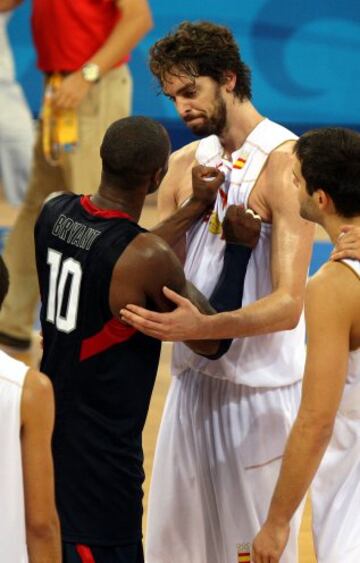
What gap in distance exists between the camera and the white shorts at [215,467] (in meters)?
4.23

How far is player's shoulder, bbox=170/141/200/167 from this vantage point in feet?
14.3

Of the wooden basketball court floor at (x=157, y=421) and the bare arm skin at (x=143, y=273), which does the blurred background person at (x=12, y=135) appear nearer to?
the wooden basketball court floor at (x=157, y=421)

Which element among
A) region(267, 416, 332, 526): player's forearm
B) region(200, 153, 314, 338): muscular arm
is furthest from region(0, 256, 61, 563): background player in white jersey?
region(200, 153, 314, 338): muscular arm

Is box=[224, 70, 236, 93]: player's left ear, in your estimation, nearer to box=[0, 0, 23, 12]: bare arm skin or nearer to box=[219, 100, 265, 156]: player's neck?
box=[219, 100, 265, 156]: player's neck

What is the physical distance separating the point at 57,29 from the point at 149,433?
2440 millimetres

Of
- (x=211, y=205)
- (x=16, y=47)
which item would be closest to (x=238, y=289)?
(x=211, y=205)

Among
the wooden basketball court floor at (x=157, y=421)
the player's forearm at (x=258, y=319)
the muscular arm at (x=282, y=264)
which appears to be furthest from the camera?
the wooden basketball court floor at (x=157, y=421)

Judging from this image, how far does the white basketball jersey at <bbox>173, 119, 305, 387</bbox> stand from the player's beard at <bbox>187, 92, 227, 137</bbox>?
106mm

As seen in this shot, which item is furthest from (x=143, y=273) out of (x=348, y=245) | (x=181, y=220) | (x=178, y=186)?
(x=178, y=186)

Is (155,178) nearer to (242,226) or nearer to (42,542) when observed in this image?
(242,226)

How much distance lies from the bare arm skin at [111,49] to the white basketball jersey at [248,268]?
3.13 m

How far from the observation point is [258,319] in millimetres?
3895

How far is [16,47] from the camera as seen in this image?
11.1 m

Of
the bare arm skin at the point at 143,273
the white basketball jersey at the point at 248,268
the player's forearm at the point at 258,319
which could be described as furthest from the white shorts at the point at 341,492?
the white basketball jersey at the point at 248,268
